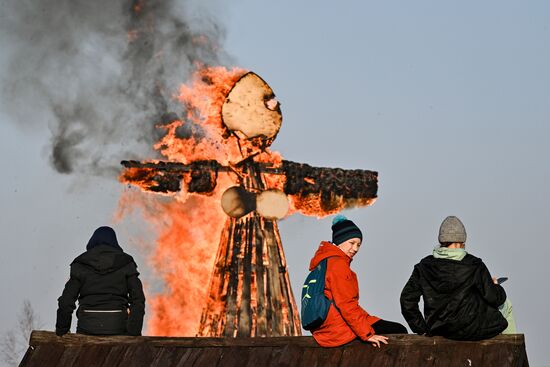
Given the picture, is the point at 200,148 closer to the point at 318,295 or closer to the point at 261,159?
the point at 261,159

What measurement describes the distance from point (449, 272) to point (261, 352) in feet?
6.49

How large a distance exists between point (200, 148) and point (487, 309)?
16.4m

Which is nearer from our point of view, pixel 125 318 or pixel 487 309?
pixel 487 309

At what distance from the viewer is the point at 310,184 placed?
27.2 m

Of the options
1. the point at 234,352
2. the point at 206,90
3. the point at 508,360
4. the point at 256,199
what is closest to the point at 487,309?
the point at 508,360

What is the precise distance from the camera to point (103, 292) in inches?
491

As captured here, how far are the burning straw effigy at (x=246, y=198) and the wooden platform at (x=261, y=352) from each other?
13.6 meters

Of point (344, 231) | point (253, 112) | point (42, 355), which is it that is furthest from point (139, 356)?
point (253, 112)

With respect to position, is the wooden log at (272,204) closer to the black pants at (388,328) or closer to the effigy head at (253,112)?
the effigy head at (253,112)

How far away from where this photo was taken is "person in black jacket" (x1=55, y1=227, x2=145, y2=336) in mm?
12406

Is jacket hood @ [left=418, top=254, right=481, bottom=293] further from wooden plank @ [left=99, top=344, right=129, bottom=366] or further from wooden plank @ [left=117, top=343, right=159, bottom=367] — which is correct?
wooden plank @ [left=99, top=344, right=129, bottom=366]

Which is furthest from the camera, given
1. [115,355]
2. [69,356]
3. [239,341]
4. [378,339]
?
[69,356]

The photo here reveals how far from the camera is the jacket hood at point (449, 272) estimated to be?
10984mm

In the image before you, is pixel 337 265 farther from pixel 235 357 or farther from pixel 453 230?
pixel 235 357
